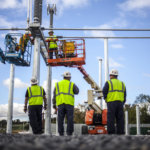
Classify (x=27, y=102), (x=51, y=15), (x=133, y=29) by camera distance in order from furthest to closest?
(x=51, y=15) < (x=133, y=29) < (x=27, y=102)

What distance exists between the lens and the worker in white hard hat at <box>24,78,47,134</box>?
8555 mm

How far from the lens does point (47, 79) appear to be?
14656 mm

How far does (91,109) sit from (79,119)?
4266 centimetres

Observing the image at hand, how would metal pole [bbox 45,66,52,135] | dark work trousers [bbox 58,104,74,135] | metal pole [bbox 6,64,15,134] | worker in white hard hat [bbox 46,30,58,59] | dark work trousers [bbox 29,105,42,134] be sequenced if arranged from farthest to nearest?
metal pole [bbox 6,64,15,134], worker in white hard hat [bbox 46,30,58,59], metal pole [bbox 45,66,52,135], dark work trousers [bbox 29,105,42,134], dark work trousers [bbox 58,104,74,135]

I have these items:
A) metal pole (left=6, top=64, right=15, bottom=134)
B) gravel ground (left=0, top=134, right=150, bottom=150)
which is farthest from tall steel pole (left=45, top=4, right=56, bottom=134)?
gravel ground (left=0, top=134, right=150, bottom=150)

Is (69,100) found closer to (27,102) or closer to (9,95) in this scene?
(27,102)

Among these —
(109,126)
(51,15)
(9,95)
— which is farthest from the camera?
(51,15)

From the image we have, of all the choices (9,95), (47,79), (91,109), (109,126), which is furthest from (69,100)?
(9,95)

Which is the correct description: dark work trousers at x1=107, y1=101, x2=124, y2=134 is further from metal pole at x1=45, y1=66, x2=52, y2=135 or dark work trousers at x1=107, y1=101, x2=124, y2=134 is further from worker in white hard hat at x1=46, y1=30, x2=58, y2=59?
worker in white hard hat at x1=46, y1=30, x2=58, y2=59

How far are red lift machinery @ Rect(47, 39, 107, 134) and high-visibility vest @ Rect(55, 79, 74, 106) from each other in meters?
4.62

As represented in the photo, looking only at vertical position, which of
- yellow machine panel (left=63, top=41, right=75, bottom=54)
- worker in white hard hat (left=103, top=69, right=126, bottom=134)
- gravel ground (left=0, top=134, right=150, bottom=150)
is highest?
yellow machine panel (left=63, top=41, right=75, bottom=54)

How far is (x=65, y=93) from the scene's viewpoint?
7535mm

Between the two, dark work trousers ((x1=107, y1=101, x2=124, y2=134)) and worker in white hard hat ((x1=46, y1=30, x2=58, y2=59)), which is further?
worker in white hard hat ((x1=46, y1=30, x2=58, y2=59))

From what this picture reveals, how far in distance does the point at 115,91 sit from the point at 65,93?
1.57 metres
